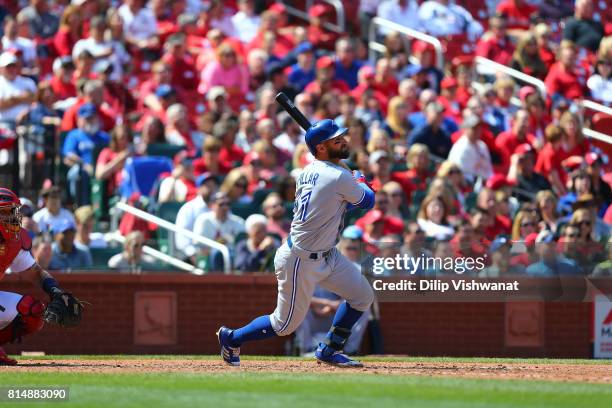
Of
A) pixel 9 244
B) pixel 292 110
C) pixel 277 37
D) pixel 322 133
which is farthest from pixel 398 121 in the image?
pixel 9 244

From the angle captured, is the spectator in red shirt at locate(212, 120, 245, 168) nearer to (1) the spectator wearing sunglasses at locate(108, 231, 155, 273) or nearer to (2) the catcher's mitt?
(1) the spectator wearing sunglasses at locate(108, 231, 155, 273)

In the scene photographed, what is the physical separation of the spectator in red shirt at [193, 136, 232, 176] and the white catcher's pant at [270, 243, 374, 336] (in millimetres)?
5393

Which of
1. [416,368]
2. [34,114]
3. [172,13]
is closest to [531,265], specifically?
[416,368]

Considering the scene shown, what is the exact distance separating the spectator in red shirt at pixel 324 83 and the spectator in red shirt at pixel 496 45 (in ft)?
8.26

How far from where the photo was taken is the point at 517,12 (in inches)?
857

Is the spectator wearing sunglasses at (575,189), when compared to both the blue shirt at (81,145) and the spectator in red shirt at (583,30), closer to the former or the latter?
the spectator in red shirt at (583,30)

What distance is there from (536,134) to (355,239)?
15.3 feet

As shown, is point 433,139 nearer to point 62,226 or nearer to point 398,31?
point 398,31

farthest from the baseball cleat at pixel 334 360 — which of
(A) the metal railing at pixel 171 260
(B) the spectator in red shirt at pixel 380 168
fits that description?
(B) the spectator in red shirt at pixel 380 168

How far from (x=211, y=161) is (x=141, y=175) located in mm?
801

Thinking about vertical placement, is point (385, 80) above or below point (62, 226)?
above

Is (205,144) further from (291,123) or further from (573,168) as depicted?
(573,168)

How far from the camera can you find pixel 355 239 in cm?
1413

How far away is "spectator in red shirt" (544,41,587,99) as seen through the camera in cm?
1891
